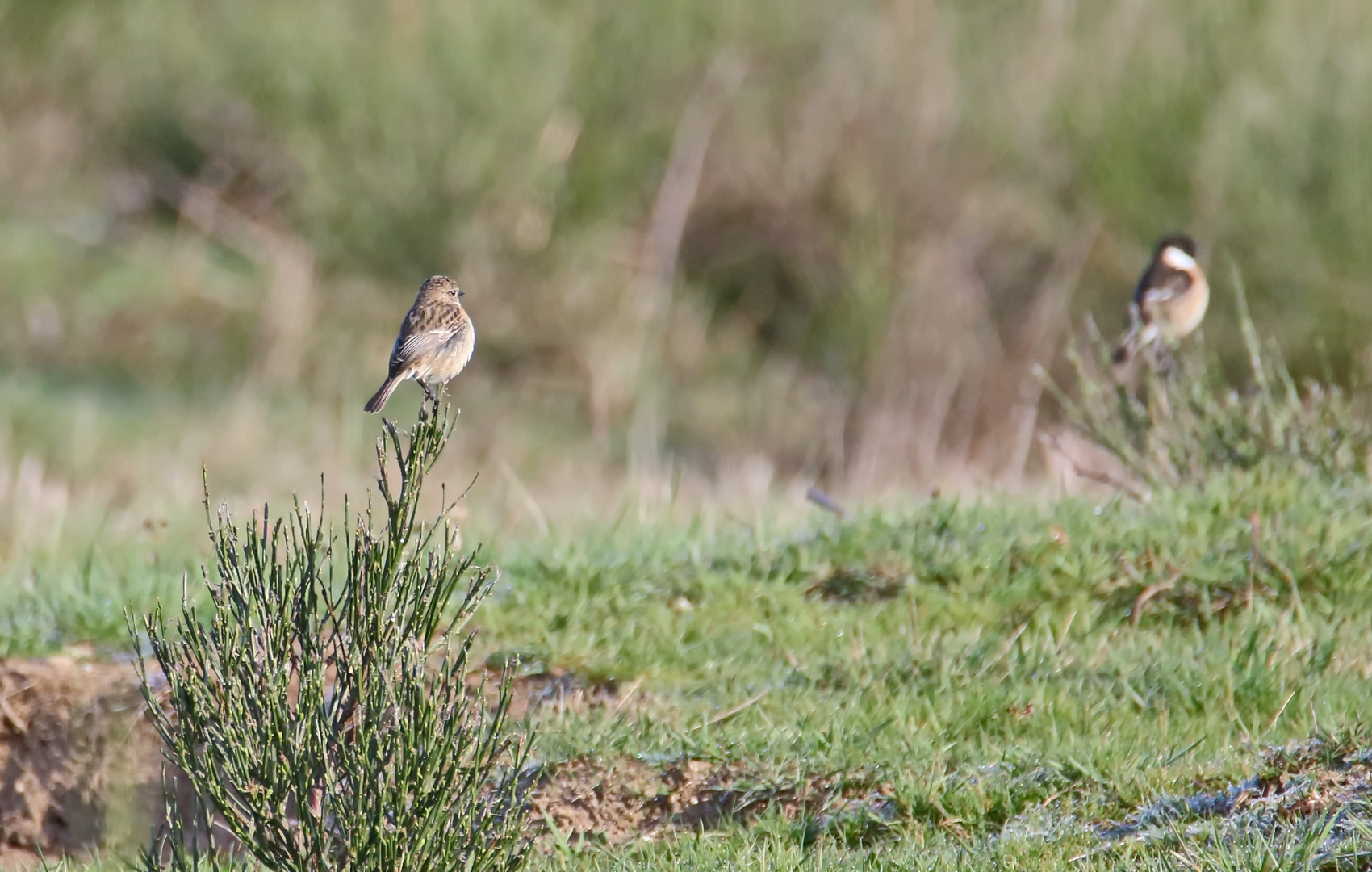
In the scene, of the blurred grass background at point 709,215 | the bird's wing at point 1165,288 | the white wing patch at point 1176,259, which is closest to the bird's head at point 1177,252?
the white wing patch at point 1176,259

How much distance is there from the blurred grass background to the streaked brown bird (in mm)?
9835

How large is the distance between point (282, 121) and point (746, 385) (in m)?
5.63

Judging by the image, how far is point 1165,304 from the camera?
9008mm

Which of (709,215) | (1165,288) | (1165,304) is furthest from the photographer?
(709,215)

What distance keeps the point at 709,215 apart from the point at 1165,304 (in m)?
10.6

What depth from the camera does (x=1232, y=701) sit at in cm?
545

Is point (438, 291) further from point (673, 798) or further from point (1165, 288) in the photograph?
point (1165, 288)

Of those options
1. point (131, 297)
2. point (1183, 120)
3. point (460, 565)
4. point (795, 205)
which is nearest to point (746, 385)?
point (795, 205)

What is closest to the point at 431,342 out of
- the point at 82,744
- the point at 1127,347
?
the point at 82,744

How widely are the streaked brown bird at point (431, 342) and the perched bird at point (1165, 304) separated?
4238 millimetres

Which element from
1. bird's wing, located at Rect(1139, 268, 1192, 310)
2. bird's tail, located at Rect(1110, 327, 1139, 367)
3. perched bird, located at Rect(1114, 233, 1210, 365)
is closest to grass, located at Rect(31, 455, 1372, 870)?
perched bird, located at Rect(1114, 233, 1210, 365)

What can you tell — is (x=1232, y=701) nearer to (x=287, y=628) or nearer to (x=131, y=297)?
(x=287, y=628)

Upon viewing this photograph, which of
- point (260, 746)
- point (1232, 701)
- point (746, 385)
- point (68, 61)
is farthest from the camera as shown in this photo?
point (68, 61)

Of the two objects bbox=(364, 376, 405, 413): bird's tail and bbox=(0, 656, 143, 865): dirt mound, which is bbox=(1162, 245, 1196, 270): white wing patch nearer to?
bbox=(364, 376, 405, 413): bird's tail
